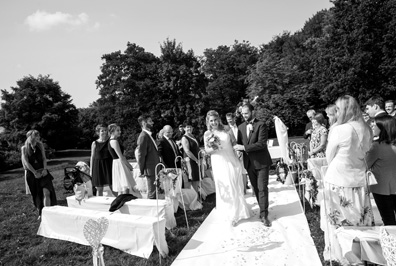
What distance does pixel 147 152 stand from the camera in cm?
644

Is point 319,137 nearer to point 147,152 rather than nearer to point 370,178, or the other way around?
point 370,178

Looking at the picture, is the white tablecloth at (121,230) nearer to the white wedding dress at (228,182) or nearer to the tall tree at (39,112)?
the white wedding dress at (228,182)

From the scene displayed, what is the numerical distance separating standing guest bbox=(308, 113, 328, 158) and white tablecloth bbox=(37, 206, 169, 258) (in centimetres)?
441

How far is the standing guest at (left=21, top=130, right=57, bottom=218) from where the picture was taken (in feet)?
21.1

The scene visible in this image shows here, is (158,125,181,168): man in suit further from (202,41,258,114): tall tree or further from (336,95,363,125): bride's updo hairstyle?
(202,41,258,114): tall tree

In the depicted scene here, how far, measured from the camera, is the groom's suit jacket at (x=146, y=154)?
250 inches

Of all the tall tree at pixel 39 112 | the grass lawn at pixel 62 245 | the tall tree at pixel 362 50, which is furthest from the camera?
the tall tree at pixel 39 112

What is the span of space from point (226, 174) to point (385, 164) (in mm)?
2669

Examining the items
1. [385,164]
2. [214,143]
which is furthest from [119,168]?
[385,164]

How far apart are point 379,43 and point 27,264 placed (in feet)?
97.3

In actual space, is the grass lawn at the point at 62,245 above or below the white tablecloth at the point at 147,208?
below

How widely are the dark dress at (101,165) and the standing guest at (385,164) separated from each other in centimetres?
576

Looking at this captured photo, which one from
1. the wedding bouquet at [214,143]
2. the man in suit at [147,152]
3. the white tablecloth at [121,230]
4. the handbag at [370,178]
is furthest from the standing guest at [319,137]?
the white tablecloth at [121,230]

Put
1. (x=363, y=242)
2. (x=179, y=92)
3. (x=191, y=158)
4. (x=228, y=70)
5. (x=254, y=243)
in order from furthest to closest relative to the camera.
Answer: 1. (x=228, y=70)
2. (x=179, y=92)
3. (x=191, y=158)
4. (x=254, y=243)
5. (x=363, y=242)
